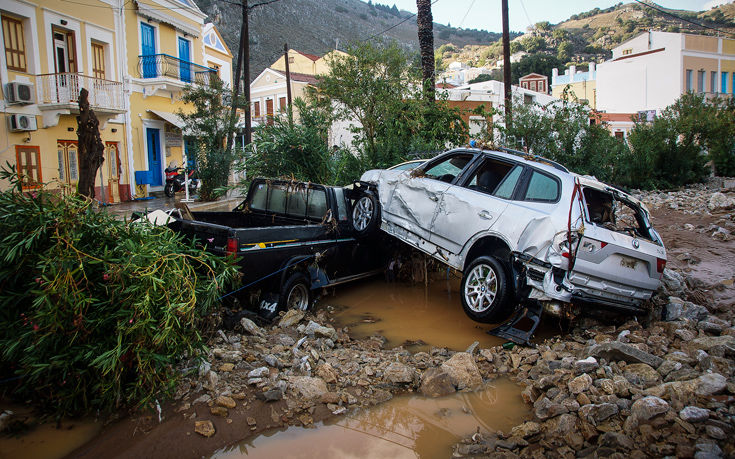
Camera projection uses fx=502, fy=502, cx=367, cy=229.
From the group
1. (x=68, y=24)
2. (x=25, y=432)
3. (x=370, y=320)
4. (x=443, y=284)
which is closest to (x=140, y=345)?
(x=25, y=432)

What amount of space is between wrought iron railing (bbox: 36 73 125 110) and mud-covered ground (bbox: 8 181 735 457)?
14396mm

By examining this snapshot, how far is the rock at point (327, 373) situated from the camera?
189 inches

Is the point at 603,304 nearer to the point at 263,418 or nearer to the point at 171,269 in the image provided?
the point at 263,418

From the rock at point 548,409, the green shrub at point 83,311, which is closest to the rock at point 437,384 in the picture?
the rock at point 548,409

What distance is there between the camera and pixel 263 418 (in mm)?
4207

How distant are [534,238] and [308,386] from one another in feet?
9.87

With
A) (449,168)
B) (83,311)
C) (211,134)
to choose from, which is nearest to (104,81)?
(211,134)

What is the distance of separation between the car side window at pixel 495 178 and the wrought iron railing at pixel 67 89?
1503cm

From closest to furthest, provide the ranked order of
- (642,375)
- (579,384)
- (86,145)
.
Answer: (579,384) < (642,375) < (86,145)

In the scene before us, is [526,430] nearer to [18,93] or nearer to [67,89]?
[18,93]

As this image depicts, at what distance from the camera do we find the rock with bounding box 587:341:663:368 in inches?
187

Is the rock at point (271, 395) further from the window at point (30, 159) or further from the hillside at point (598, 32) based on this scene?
the hillside at point (598, 32)

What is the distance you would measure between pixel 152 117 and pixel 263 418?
68.1 ft

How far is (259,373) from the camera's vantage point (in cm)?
476
